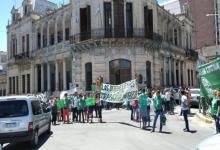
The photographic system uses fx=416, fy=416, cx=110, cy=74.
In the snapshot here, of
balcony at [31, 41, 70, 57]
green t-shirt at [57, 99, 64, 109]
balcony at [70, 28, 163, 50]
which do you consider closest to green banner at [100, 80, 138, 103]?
green t-shirt at [57, 99, 64, 109]

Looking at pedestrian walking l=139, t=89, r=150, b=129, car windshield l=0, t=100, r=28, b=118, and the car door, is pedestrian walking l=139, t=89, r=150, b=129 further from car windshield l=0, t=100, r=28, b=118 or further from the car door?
car windshield l=0, t=100, r=28, b=118

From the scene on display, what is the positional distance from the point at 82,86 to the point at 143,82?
600 cm

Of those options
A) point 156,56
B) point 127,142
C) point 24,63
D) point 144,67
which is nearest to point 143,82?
point 144,67

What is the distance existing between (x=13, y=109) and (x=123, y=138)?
4.29 meters

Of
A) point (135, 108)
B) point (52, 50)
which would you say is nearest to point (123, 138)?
point (135, 108)

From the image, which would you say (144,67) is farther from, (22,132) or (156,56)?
(22,132)

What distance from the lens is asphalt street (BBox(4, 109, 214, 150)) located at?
13.8m

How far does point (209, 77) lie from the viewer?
19.4 meters

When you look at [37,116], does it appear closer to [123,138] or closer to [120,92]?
[123,138]

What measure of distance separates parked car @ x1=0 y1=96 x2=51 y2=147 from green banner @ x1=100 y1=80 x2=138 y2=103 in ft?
31.9

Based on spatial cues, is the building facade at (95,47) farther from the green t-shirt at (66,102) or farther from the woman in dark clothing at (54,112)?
the woman in dark clothing at (54,112)

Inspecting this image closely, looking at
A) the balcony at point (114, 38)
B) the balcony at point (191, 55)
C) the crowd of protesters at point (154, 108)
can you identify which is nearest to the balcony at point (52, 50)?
the balcony at point (114, 38)

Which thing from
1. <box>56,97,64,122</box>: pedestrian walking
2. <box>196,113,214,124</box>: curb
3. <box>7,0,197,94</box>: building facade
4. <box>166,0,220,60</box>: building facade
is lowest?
<box>196,113,214,124</box>: curb

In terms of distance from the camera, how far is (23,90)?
55.6m
